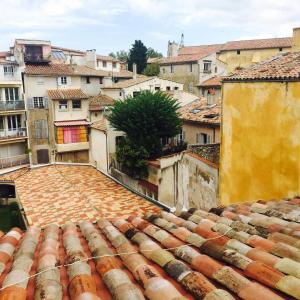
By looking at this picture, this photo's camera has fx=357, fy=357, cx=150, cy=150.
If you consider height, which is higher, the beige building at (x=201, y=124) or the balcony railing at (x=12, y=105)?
the balcony railing at (x=12, y=105)

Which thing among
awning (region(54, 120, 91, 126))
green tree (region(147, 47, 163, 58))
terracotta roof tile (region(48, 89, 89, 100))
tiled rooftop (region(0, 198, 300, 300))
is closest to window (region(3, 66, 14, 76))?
terracotta roof tile (region(48, 89, 89, 100))

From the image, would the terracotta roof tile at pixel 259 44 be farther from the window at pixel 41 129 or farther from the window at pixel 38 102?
the window at pixel 41 129

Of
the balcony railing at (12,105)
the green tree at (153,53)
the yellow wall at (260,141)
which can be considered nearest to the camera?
the yellow wall at (260,141)

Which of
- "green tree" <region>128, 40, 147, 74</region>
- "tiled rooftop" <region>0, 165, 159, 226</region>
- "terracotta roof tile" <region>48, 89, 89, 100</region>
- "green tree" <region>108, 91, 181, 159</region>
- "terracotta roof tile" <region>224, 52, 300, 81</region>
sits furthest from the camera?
"green tree" <region>128, 40, 147, 74</region>

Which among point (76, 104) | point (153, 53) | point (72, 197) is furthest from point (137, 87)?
point (153, 53)

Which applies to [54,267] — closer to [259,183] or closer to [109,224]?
[109,224]

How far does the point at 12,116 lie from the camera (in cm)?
4009

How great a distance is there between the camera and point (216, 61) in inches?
2195

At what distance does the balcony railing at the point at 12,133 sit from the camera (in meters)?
39.3

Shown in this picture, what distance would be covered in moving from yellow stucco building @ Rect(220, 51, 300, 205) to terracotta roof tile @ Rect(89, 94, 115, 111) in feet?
88.4

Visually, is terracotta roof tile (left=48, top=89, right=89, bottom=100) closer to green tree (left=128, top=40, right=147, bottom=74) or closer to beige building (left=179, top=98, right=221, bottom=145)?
beige building (left=179, top=98, right=221, bottom=145)

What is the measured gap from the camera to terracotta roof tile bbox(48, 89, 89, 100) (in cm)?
3909

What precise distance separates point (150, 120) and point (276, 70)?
48.0ft

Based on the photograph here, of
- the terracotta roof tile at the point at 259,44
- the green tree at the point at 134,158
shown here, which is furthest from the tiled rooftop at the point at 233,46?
the green tree at the point at 134,158
